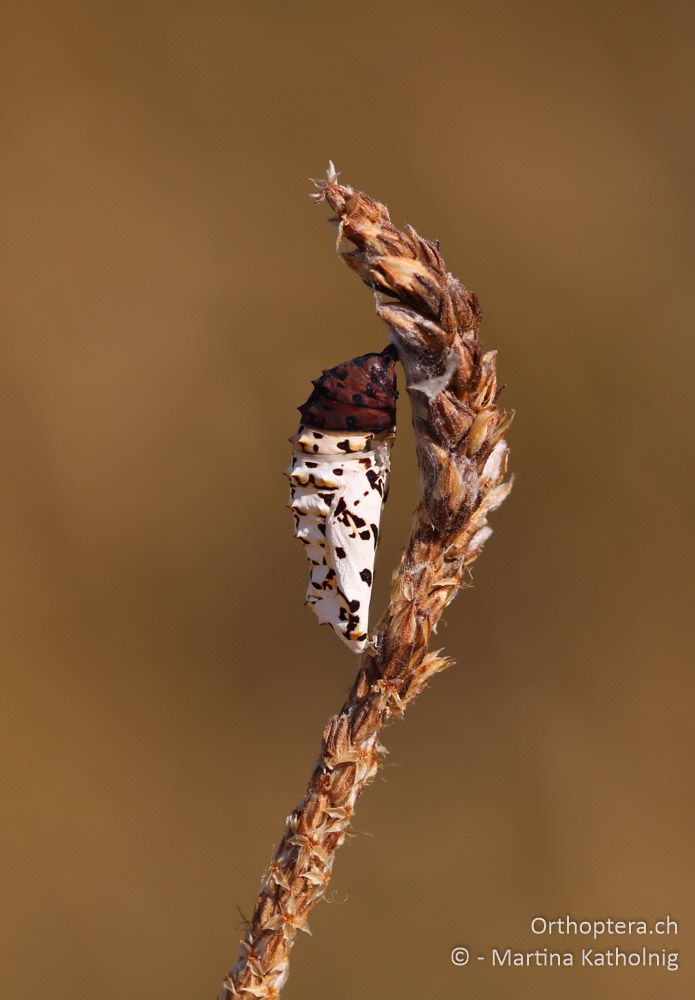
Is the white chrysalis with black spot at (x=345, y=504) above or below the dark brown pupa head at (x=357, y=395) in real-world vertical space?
below

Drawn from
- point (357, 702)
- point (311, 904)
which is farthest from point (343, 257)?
point (311, 904)

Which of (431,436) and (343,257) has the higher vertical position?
(343,257)

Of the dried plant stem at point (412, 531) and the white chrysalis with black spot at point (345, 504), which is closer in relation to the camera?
the dried plant stem at point (412, 531)

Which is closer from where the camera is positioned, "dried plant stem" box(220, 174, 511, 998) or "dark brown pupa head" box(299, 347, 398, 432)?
"dried plant stem" box(220, 174, 511, 998)

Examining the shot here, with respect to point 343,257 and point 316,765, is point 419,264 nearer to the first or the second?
point 343,257

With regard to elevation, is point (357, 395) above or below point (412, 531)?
above
